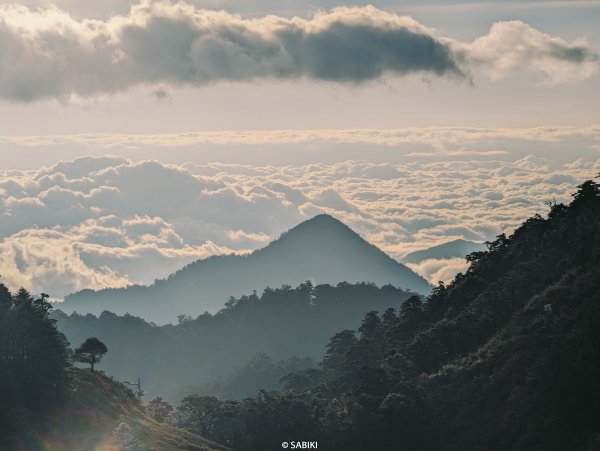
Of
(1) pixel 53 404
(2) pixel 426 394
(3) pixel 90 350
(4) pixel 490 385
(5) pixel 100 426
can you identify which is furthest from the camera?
(3) pixel 90 350

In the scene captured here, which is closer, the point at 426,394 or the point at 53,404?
the point at 53,404

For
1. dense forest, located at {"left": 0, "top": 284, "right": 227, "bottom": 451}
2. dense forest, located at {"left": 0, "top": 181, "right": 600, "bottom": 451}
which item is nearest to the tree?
dense forest, located at {"left": 0, "top": 181, "right": 600, "bottom": 451}

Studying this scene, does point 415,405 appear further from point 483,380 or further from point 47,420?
point 47,420

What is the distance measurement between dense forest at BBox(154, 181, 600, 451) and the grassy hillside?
14402 millimetres

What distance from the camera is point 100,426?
153 m

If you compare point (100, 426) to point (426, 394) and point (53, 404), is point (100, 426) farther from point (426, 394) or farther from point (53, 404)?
point (426, 394)

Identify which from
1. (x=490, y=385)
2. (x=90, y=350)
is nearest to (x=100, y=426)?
(x=90, y=350)

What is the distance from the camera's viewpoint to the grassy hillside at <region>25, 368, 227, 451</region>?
467 ft

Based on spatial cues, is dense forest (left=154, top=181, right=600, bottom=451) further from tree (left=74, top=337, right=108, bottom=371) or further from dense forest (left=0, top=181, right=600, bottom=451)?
tree (left=74, top=337, right=108, bottom=371)

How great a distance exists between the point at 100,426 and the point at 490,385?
6587 cm

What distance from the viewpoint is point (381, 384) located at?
16312 cm

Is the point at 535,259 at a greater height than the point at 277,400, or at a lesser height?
greater

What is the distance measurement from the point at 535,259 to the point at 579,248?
600 inches

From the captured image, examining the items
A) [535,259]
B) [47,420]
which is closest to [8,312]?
[47,420]
